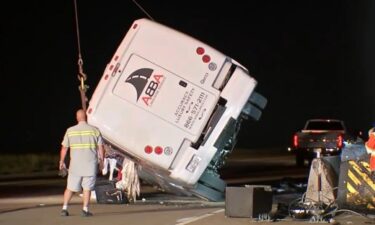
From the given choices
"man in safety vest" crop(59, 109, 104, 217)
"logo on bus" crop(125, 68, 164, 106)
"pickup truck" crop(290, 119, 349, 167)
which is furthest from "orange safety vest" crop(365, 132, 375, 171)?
"pickup truck" crop(290, 119, 349, 167)

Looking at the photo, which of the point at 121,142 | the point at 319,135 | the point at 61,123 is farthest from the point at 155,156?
the point at 61,123

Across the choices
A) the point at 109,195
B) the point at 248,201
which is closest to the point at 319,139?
the point at 109,195

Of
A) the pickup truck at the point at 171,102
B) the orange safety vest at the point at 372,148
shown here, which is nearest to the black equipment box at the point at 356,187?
the orange safety vest at the point at 372,148

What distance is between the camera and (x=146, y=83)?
14.1m

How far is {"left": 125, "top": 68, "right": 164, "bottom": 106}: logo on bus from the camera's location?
46.1 feet

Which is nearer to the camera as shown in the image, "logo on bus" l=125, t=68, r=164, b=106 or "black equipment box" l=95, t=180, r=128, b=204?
"logo on bus" l=125, t=68, r=164, b=106

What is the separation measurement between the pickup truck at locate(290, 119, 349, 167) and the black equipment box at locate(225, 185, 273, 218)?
13663 millimetres

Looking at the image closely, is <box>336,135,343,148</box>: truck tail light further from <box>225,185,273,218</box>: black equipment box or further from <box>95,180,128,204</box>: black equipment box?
<box>225,185,273,218</box>: black equipment box

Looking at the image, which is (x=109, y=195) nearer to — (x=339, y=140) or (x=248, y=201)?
(x=248, y=201)

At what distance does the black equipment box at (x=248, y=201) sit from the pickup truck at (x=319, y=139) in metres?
13.7

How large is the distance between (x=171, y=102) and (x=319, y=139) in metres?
15.2

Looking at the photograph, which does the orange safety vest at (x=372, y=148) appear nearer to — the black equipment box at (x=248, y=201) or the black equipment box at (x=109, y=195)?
the black equipment box at (x=248, y=201)

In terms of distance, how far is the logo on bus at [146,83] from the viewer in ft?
46.1

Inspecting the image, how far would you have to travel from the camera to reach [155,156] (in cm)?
1393
